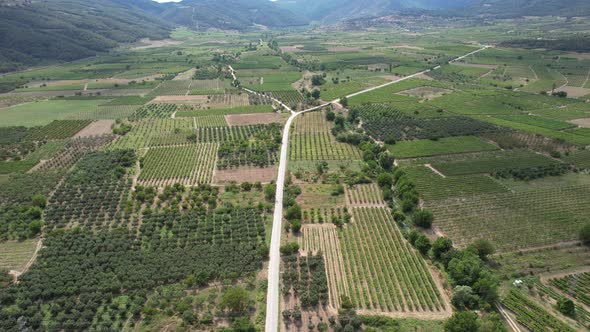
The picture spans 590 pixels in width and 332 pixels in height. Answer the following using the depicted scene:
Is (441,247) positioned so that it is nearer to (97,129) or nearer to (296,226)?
(296,226)

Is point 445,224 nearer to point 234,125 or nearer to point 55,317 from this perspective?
point 55,317

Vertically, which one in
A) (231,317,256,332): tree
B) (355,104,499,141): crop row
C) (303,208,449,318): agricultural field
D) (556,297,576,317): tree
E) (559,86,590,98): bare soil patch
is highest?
(559,86,590,98): bare soil patch

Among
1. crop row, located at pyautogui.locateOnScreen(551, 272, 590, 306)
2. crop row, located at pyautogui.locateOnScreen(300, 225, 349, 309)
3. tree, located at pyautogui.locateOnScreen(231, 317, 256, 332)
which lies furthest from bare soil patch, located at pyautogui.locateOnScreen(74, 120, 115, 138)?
crop row, located at pyautogui.locateOnScreen(551, 272, 590, 306)

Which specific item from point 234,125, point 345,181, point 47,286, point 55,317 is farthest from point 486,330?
point 234,125

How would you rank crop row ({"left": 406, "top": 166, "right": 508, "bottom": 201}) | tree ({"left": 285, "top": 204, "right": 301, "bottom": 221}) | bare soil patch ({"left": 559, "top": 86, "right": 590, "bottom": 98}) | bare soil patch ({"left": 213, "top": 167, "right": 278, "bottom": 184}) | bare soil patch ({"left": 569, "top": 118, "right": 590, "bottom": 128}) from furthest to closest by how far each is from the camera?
bare soil patch ({"left": 559, "top": 86, "right": 590, "bottom": 98}) < bare soil patch ({"left": 569, "top": 118, "right": 590, "bottom": 128}) < bare soil patch ({"left": 213, "top": 167, "right": 278, "bottom": 184}) < crop row ({"left": 406, "top": 166, "right": 508, "bottom": 201}) < tree ({"left": 285, "top": 204, "right": 301, "bottom": 221})

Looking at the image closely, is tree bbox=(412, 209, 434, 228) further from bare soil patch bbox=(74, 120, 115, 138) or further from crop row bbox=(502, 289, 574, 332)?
bare soil patch bbox=(74, 120, 115, 138)

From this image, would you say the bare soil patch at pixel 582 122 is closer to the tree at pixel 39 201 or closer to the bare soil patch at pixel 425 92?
the bare soil patch at pixel 425 92

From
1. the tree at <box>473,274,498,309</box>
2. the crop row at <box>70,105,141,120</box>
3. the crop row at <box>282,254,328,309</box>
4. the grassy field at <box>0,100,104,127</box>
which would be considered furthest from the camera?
the crop row at <box>70,105,141,120</box>
